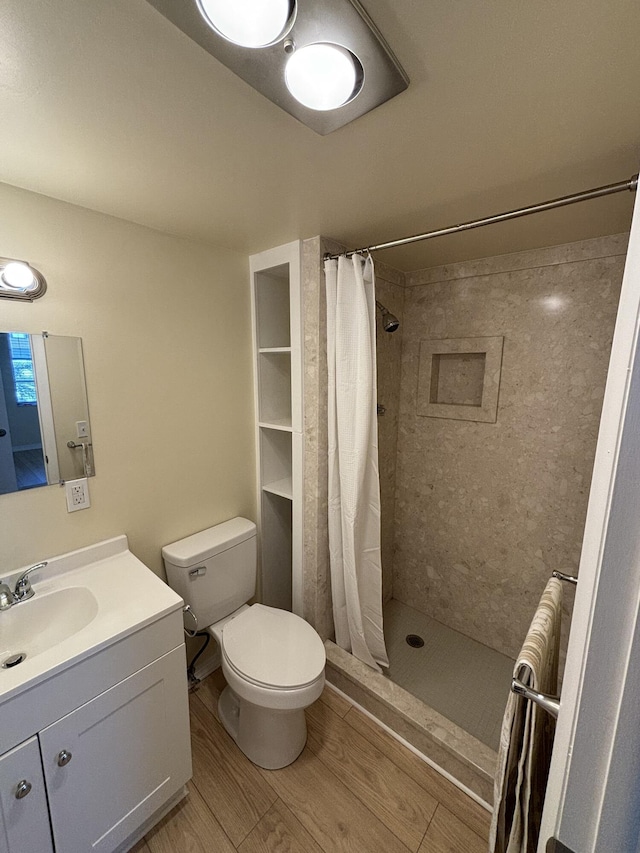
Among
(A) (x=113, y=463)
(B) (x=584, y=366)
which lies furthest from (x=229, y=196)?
(B) (x=584, y=366)

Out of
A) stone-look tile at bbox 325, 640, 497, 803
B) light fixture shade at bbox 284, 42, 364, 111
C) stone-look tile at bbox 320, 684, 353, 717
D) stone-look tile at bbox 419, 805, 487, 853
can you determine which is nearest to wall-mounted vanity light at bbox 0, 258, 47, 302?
light fixture shade at bbox 284, 42, 364, 111

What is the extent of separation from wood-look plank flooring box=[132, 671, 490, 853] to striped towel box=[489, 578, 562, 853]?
2.12 ft

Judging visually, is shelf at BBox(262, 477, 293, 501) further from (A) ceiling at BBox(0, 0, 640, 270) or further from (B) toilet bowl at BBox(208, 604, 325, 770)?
(A) ceiling at BBox(0, 0, 640, 270)

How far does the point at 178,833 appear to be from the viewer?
3.92ft

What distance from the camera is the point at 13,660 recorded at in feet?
3.55

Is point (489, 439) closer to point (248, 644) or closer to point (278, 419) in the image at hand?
point (278, 419)

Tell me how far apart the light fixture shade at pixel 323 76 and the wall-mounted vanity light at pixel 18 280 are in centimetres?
102

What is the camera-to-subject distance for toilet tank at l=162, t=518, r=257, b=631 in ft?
5.02

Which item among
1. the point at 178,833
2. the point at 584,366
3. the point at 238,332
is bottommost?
the point at 178,833

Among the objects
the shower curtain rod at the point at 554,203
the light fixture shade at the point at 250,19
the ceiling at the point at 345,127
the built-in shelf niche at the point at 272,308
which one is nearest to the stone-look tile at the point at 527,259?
the ceiling at the point at 345,127

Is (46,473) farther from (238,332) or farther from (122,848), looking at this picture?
(122,848)

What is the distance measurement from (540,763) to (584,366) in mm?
1561

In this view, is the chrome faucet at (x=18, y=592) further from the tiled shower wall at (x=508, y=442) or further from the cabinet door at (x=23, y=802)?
the tiled shower wall at (x=508, y=442)

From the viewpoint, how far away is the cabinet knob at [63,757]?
93 centimetres
